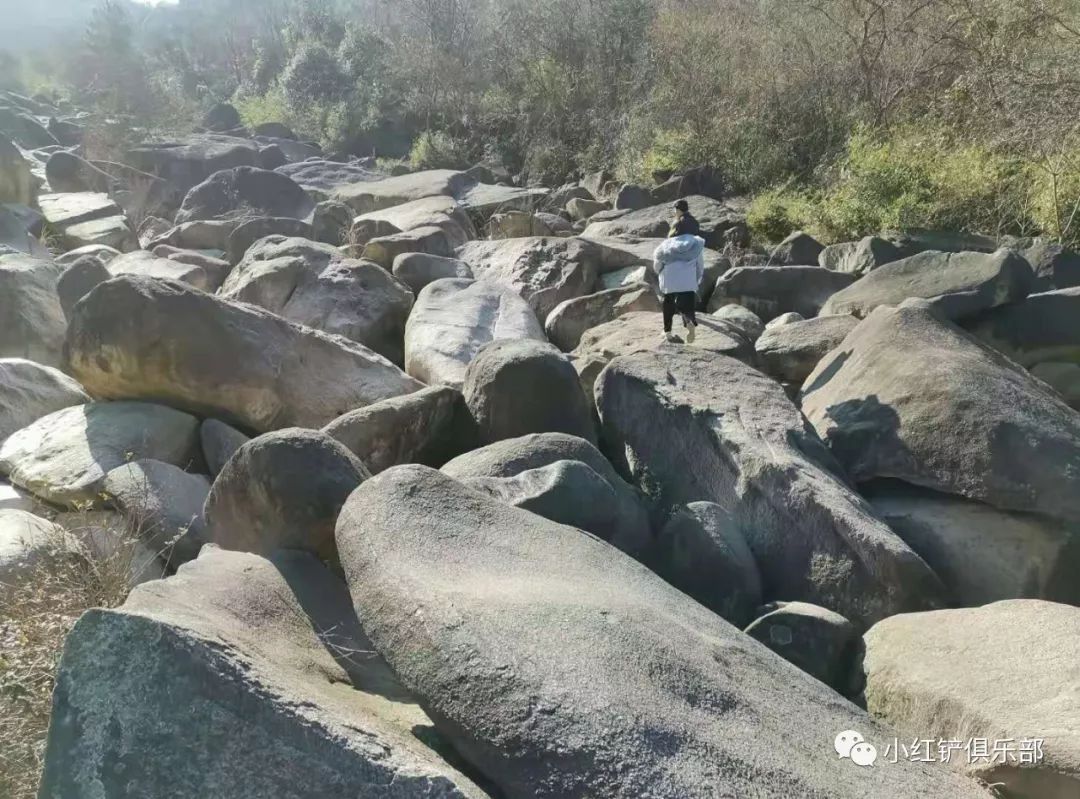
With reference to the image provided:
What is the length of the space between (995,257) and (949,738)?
220 inches

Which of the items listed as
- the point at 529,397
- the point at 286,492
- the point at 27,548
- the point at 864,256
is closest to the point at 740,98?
the point at 864,256

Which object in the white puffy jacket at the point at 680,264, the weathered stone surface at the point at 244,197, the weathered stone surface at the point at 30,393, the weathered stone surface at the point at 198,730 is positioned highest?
the weathered stone surface at the point at 198,730

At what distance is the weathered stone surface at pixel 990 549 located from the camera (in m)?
4.37

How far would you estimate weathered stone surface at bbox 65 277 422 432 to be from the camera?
5.88 metres

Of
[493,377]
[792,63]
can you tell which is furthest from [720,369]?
[792,63]

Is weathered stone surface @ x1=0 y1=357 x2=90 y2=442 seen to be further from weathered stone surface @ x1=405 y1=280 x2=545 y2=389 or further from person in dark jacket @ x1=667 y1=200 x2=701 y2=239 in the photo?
person in dark jacket @ x1=667 y1=200 x2=701 y2=239

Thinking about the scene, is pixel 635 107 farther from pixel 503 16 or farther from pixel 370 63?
pixel 370 63

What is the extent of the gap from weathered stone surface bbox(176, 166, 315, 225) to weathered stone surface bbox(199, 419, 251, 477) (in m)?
9.66

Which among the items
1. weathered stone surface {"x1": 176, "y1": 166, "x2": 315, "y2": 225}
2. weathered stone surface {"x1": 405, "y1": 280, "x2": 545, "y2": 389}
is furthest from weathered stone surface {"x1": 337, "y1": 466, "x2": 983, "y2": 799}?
weathered stone surface {"x1": 176, "y1": 166, "x2": 315, "y2": 225}

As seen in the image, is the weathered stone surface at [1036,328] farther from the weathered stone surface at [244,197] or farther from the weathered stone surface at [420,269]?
the weathered stone surface at [244,197]

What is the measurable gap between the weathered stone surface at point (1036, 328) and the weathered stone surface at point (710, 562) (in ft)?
12.5

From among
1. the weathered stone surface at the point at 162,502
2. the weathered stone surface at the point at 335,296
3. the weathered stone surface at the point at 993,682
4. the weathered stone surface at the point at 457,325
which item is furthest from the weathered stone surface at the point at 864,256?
the weathered stone surface at the point at 162,502

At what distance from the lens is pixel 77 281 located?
25.5ft

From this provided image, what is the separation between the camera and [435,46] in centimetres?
2403
